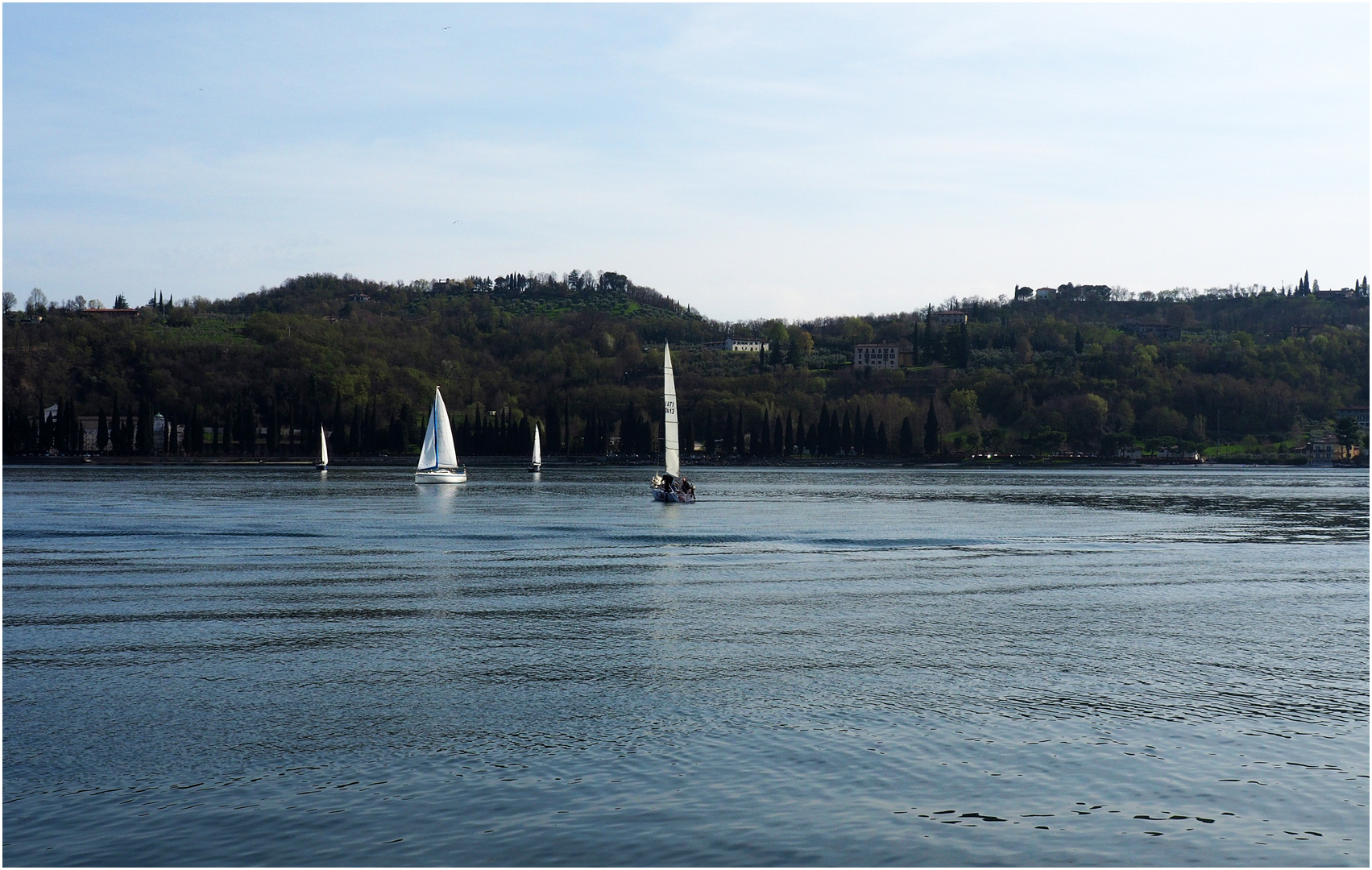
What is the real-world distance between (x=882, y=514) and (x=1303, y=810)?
5716cm

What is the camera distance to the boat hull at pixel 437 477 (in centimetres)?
11053

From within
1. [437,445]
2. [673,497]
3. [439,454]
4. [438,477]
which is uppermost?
[437,445]

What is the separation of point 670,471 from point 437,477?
3633 centimetres

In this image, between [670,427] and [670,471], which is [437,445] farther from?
[670,427]

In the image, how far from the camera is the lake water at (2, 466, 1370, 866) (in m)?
14.3

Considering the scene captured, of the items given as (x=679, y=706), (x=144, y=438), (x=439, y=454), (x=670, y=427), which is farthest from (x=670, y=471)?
(x=144, y=438)

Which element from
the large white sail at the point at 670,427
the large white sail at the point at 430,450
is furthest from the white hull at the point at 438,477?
the large white sail at the point at 670,427

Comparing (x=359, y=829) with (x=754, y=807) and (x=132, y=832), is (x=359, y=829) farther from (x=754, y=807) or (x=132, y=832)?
(x=754, y=807)

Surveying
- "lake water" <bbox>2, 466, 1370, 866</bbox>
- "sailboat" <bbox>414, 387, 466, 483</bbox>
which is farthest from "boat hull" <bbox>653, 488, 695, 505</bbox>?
"sailboat" <bbox>414, 387, 466, 483</bbox>

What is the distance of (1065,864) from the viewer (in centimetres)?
1352

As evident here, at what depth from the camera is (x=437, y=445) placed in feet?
385

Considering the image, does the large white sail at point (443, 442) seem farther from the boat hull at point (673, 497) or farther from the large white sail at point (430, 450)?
the boat hull at point (673, 497)

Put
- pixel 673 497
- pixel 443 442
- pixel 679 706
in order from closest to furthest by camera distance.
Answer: pixel 679 706
pixel 673 497
pixel 443 442

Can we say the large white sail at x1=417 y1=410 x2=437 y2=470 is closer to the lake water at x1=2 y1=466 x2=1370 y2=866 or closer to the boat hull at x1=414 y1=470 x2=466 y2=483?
the boat hull at x1=414 y1=470 x2=466 y2=483
